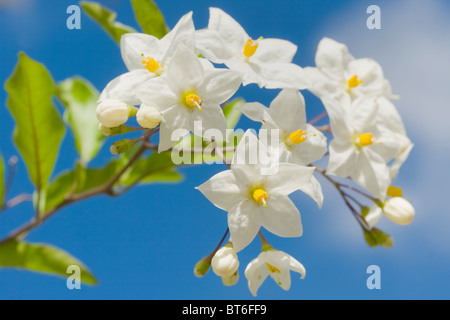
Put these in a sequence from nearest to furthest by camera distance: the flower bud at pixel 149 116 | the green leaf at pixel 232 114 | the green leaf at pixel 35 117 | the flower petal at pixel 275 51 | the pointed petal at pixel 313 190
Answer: the flower bud at pixel 149 116 → the pointed petal at pixel 313 190 → the flower petal at pixel 275 51 → the green leaf at pixel 35 117 → the green leaf at pixel 232 114

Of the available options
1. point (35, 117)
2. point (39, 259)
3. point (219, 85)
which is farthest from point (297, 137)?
point (39, 259)

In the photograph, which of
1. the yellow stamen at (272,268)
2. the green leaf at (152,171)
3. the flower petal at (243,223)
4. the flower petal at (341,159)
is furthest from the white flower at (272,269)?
the green leaf at (152,171)

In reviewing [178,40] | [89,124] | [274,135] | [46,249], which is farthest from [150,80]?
[89,124]

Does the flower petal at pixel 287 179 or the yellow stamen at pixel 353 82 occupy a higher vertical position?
the yellow stamen at pixel 353 82

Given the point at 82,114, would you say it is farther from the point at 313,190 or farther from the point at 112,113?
the point at 313,190

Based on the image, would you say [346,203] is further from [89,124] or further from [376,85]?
[89,124]

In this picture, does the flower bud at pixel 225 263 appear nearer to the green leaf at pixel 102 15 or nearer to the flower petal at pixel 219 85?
the flower petal at pixel 219 85

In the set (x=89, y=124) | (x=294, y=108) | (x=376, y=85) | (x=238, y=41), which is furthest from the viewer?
(x=89, y=124)
